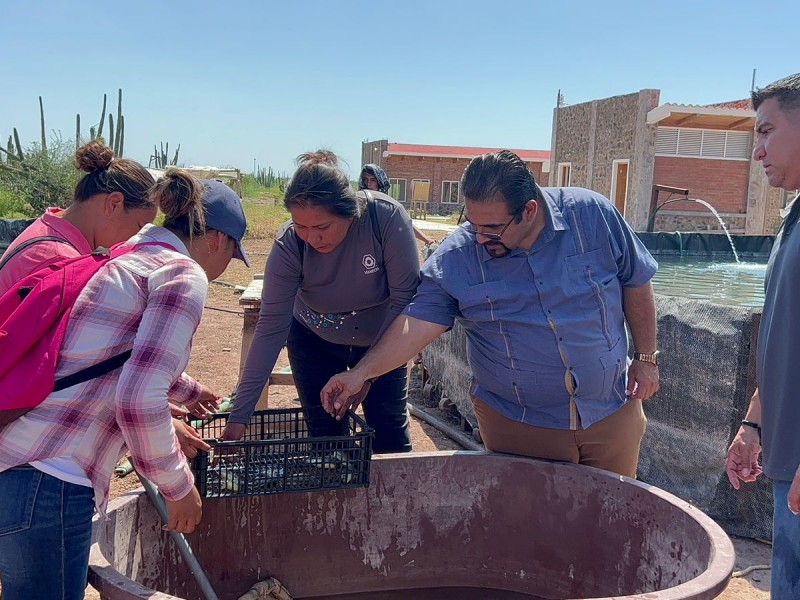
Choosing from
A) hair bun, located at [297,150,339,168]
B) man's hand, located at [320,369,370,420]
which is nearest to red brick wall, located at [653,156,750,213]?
hair bun, located at [297,150,339,168]

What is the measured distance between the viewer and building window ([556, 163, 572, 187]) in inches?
903

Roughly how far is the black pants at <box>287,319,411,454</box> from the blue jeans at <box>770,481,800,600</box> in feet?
5.17

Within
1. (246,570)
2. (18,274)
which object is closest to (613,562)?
(246,570)

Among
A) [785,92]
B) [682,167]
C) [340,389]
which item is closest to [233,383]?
[340,389]

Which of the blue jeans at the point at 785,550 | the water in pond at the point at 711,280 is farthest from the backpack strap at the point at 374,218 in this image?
the water in pond at the point at 711,280

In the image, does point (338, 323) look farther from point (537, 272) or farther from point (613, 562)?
point (613, 562)

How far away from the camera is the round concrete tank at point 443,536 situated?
8.79 ft

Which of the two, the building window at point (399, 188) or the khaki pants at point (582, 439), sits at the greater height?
the building window at point (399, 188)

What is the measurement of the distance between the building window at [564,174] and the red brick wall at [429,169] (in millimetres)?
14443

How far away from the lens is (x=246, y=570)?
2.84 m

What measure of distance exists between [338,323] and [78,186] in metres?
1.13

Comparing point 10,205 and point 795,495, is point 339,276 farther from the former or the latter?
point 10,205

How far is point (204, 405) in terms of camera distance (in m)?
2.72

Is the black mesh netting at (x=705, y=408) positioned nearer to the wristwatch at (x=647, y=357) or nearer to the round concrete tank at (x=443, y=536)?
the wristwatch at (x=647, y=357)
